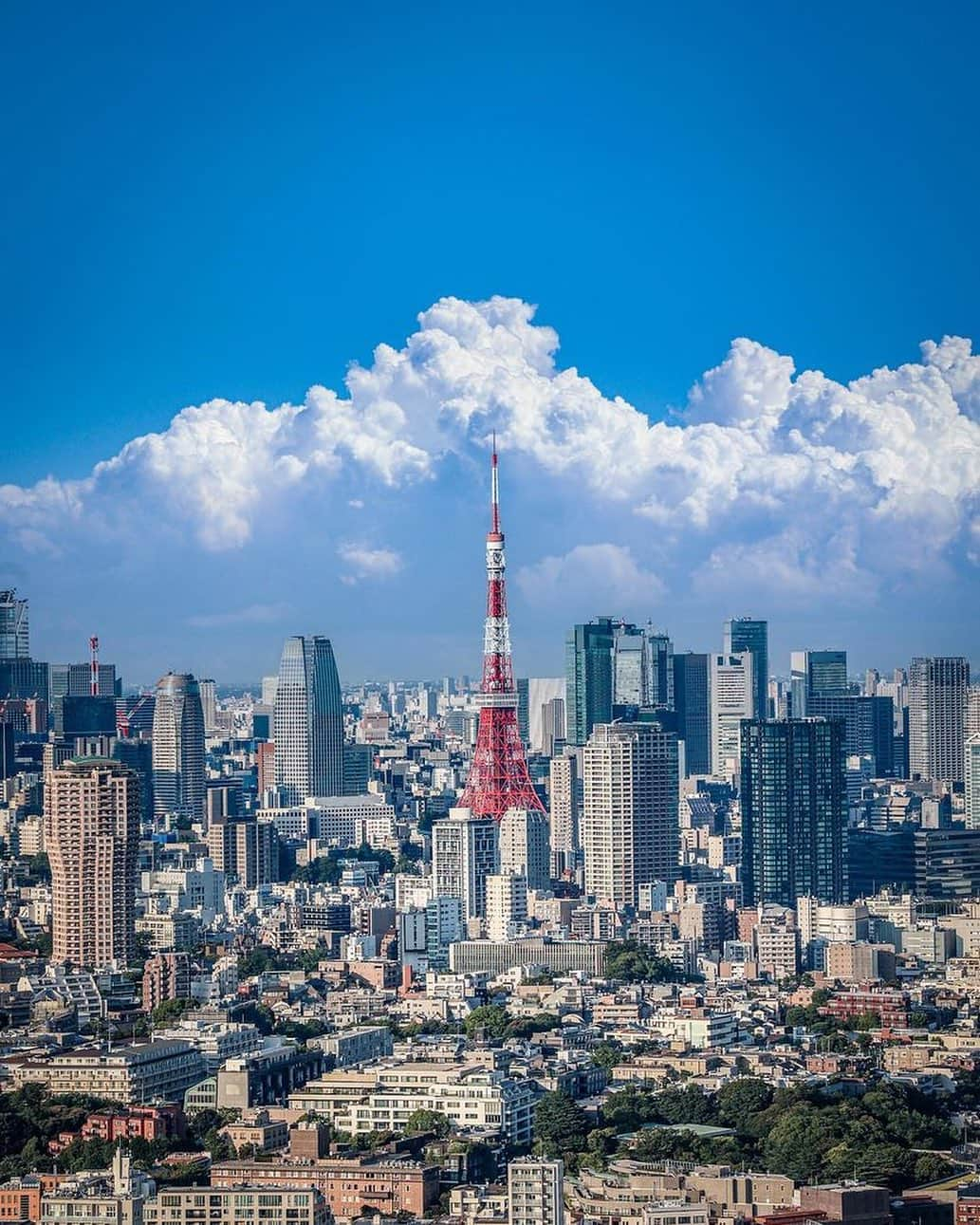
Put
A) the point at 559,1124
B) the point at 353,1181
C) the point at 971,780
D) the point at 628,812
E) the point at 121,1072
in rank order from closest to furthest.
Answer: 1. the point at 353,1181
2. the point at 559,1124
3. the point at 121,1072
4. the point at 628,812
5. the point at 971,780

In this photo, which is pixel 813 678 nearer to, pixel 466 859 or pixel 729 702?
pixel 729 702

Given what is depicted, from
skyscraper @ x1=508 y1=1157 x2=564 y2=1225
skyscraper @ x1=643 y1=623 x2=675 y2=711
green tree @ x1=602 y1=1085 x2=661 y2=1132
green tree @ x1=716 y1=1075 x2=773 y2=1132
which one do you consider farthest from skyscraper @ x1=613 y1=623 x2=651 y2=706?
skyscraper @ x1=508 y1=1157 x2=564 y2=1225

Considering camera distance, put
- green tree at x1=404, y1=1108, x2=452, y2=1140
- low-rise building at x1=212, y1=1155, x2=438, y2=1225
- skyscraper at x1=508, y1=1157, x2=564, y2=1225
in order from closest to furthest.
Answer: skyscraper at x1=508, y1=1157, x2=564, y2=1225
low-rise building at x1=212, y1=1155, x2=438, y2=1225
green tree at x1=404, y1=1108, x2=452, y2=1140

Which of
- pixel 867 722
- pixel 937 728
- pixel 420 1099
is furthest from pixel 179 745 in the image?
pixel 420 1099

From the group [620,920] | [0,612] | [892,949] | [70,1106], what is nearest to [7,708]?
[0,612]

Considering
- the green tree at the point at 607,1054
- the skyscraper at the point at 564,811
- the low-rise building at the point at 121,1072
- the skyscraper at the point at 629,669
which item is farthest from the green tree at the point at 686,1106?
the skyscraper at the point at 629,669

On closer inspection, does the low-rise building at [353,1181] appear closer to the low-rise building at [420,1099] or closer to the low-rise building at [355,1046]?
the low-rise building at [420,1099]

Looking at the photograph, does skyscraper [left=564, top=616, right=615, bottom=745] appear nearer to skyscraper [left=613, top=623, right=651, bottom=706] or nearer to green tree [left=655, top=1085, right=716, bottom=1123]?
skyscraper [left=613, top=623, right=651, bottom=706]
